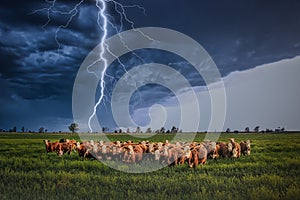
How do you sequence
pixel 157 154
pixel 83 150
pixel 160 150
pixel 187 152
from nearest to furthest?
pixel 187 152
pixel 157 154
pixel 160 150
pixel 83 150

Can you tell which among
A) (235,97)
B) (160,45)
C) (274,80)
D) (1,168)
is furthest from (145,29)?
(1,168)

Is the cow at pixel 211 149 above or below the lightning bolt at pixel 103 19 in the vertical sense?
below

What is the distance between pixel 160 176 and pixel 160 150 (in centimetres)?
100

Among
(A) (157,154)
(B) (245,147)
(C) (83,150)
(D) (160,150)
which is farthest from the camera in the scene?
(C) (83,150)

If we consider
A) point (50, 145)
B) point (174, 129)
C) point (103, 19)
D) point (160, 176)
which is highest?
point (103, 19)

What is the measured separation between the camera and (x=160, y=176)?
566 cm

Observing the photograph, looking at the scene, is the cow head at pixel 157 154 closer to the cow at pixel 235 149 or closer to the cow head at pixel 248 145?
the cow at pixel 235 149

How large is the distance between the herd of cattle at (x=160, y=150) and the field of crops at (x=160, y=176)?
0.19m

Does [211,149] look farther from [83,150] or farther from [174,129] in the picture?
[83,150]

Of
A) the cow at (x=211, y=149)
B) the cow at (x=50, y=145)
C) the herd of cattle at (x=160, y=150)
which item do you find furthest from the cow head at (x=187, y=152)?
the cow at (x=50, y=145)

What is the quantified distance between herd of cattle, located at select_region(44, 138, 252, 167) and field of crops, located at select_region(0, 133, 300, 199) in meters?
0.19

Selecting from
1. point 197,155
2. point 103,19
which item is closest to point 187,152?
point 197,155

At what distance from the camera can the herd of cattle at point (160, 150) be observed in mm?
6355

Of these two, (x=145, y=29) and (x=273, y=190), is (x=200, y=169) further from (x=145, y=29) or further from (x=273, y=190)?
(x=145, y=29)
